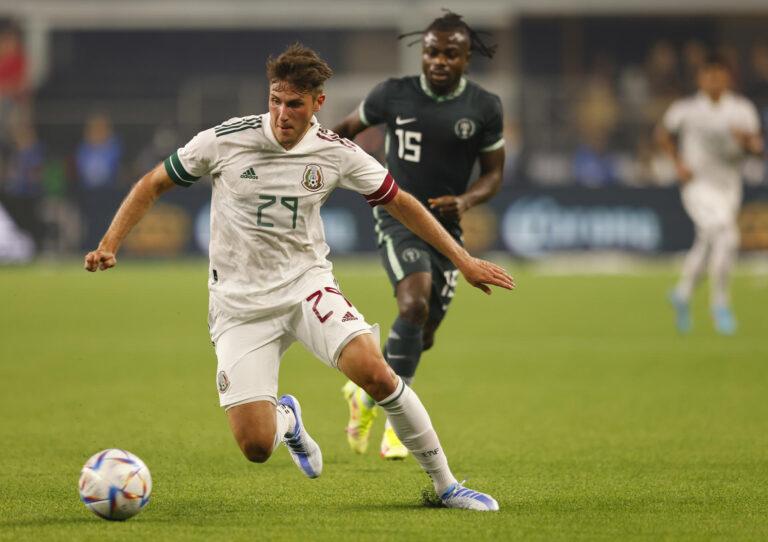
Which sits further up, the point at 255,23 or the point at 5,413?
the point at 255,23

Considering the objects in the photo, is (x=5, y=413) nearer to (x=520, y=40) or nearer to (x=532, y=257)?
(x=532, y=257)

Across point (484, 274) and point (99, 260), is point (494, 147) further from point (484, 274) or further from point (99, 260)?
point (99, 260)

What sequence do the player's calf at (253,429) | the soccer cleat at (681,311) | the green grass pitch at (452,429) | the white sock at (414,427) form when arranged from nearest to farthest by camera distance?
the green grass pitch at (452,429) < the white sock at (414,427) < the player's calf at (253,429) < the soccer cleat at (681,311)

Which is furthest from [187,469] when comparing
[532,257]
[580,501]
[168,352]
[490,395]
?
[532,257]

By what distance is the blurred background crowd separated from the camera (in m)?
25.6

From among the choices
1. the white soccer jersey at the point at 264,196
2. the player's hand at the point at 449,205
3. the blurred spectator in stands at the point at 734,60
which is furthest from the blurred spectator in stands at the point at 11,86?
the white soccer jersey at the point at 264,196

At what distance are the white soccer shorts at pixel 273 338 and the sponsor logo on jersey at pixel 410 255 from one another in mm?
1607

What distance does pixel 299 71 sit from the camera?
6.61m

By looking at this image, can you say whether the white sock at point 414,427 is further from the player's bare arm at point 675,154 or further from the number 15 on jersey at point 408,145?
the player's bare arm at point 675,154

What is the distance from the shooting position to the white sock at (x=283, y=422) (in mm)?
7039

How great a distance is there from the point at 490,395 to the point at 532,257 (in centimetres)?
1410

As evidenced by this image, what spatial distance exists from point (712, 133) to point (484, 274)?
9.92 meters

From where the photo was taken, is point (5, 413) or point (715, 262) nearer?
point (5, 413)

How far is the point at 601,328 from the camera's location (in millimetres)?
16562
